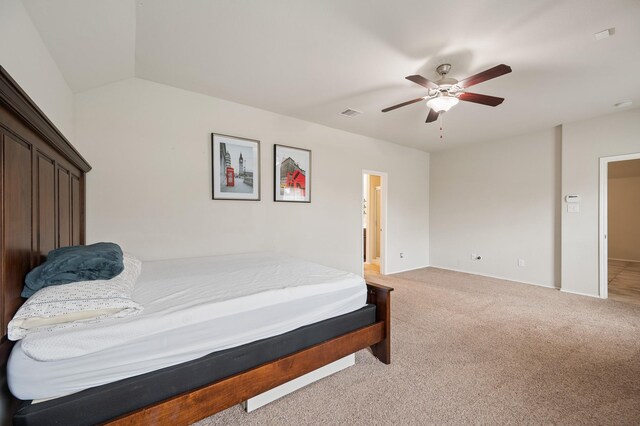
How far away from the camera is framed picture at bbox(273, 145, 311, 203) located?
3.83m

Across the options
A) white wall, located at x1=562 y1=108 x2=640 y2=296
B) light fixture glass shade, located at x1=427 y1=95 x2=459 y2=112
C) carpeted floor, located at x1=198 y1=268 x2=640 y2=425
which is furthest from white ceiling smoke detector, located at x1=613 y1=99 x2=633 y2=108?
light fixture glass shade, located at x1=427 y1=95 x2=459 y2=112

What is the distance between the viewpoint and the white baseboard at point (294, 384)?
1.69m

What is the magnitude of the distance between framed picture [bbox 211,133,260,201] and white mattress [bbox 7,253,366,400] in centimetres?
123

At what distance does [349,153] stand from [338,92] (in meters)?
1.68

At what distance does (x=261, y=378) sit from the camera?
155cm

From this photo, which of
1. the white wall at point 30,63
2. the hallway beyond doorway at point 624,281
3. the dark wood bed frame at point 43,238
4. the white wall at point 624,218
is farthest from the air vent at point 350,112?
the white wall at point 624,218

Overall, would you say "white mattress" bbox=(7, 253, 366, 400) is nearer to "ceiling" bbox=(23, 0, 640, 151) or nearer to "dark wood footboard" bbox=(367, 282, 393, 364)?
"dark wood footboard" bbox=(367, 282, 393, 364)

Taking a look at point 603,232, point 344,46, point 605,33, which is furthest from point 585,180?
point 344,46

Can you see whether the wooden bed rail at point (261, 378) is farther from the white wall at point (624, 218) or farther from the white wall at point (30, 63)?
the white wall at point (624, 218)

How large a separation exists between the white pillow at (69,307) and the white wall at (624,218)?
9.56 m

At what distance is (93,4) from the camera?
166 cm

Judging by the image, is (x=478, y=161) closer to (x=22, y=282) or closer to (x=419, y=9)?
(x=419, y=9)

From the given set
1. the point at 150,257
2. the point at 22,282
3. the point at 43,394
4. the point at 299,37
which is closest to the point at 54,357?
the point at 43,394

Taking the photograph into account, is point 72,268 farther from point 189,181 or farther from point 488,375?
point 488,375
